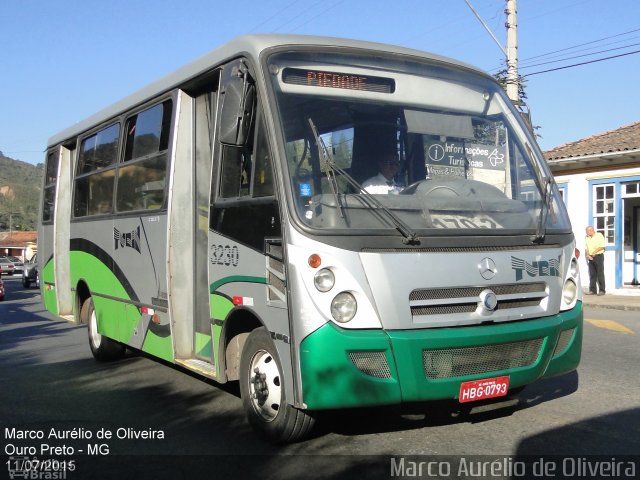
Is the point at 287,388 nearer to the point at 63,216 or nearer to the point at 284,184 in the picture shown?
the point at 284,184

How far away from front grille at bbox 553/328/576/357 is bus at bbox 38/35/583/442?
Result: 0.09 ft

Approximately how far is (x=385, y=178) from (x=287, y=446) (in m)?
2.09

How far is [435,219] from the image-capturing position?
5008mm

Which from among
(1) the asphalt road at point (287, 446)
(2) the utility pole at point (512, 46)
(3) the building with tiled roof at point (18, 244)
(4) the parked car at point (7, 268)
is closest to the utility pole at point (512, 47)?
(2) the utility pole at point (512, 46)

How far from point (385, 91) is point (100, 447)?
3.56 meters

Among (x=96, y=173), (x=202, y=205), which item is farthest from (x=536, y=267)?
(x=96, y=173)

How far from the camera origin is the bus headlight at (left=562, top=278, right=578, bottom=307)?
5.44 meters

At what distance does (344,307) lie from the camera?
15.0ft

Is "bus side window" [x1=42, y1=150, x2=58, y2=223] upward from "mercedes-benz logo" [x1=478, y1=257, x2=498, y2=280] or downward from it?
upward

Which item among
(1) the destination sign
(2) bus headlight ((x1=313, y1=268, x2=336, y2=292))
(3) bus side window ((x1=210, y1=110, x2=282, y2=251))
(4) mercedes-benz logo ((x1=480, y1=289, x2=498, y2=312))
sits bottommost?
(4) mercedes-benz logo ((x1=480, y1=289, x2=498, y2=312))

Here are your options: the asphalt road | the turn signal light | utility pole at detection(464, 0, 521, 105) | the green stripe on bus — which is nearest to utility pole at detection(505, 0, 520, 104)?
utility pole at detection(464, 0, 521, 105)

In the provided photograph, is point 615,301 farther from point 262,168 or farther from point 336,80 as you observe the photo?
point 262,168

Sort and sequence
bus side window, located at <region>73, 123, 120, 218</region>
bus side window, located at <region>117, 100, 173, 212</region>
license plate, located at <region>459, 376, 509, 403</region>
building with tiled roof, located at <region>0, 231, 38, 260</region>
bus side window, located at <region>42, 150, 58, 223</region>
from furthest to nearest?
building with tiled roof, located at <region>0, 231, 38, 260</region> → bus side window, located at <region>42, 150, 58, 223</region> → bus side window, located at <region>73, 123, 120, 218</region> → bus side window, located at <region>117, 100, 173, 212</region> → license plate, located at <region>459, 376, 509, 403</region>

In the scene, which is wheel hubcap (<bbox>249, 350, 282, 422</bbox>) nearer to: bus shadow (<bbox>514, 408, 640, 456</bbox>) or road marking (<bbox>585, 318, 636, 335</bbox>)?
bus shadow (<bbox>514, 408, 640, 456</bbox>)
